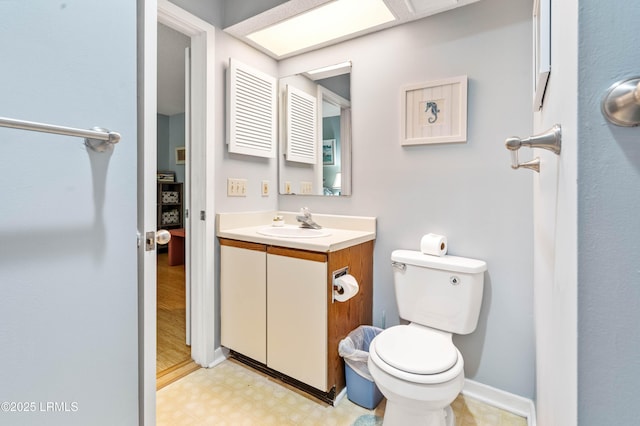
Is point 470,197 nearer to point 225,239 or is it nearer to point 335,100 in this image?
point 335,100

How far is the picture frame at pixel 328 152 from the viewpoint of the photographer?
1980mm

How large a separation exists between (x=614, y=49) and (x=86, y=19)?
100 cm

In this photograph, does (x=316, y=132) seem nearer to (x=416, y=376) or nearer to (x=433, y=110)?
(x=433, y=110)

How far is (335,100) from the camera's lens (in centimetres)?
197

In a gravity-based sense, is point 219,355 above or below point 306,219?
below

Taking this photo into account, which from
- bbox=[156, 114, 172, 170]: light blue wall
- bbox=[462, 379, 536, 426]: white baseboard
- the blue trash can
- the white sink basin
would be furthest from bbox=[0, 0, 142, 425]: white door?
bbox=[156, 114, 172, 170]: light blue wall

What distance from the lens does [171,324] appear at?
7.97 feet

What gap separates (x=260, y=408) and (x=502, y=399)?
47.6 inches

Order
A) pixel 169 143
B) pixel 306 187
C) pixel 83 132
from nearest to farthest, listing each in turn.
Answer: pixel 83 132 < pixel 306 187 < pixel 169 143

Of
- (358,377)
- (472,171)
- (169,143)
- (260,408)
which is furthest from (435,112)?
(169,143)

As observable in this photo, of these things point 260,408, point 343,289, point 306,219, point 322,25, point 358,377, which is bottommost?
point 260,408

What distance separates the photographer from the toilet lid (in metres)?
1.12

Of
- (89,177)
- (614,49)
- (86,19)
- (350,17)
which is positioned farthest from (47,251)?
(350,17)

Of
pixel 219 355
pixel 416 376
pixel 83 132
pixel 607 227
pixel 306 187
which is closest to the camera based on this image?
pixel 607 227
